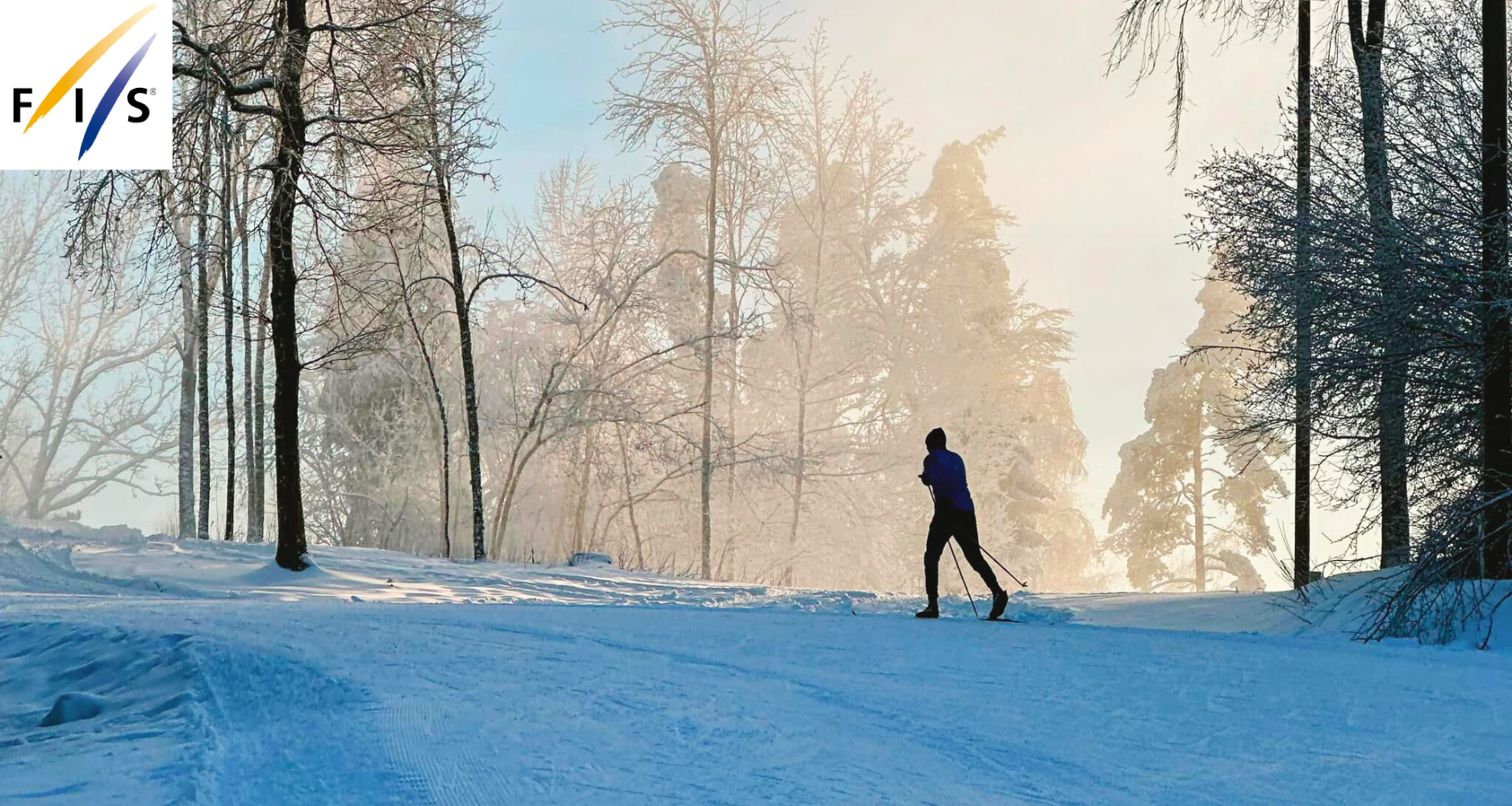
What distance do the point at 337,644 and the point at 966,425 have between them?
2584 cm

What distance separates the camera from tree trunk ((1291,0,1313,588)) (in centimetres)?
1142

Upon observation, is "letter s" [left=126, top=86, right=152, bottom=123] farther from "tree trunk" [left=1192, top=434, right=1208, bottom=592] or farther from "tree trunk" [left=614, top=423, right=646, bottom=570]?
"tree trunk" [left=1192, top=434, right=1208, bottom=592]

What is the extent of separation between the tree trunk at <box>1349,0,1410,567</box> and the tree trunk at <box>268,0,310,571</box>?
11.6m

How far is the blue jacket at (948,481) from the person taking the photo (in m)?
11.0

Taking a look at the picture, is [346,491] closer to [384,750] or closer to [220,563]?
[220,563]

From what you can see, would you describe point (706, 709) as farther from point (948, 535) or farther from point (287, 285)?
point (287, 285)

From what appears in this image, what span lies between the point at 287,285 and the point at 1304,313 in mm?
11325

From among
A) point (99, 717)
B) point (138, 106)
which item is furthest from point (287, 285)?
point (99, 717)

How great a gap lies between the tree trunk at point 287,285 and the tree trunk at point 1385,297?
1163 cm

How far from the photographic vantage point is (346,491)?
99.2ft

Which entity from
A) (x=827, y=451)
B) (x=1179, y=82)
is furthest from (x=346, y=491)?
(x=1179, y=82)

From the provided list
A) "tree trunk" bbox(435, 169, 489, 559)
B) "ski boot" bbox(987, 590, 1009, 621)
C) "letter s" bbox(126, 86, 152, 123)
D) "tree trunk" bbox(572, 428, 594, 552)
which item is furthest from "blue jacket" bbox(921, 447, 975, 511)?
"tree trunk" bbox(572, 428, 594, 552)

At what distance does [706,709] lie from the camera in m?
5.48

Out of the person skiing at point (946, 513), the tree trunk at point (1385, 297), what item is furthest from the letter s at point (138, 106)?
the tree trunk at point (1385, 297)
